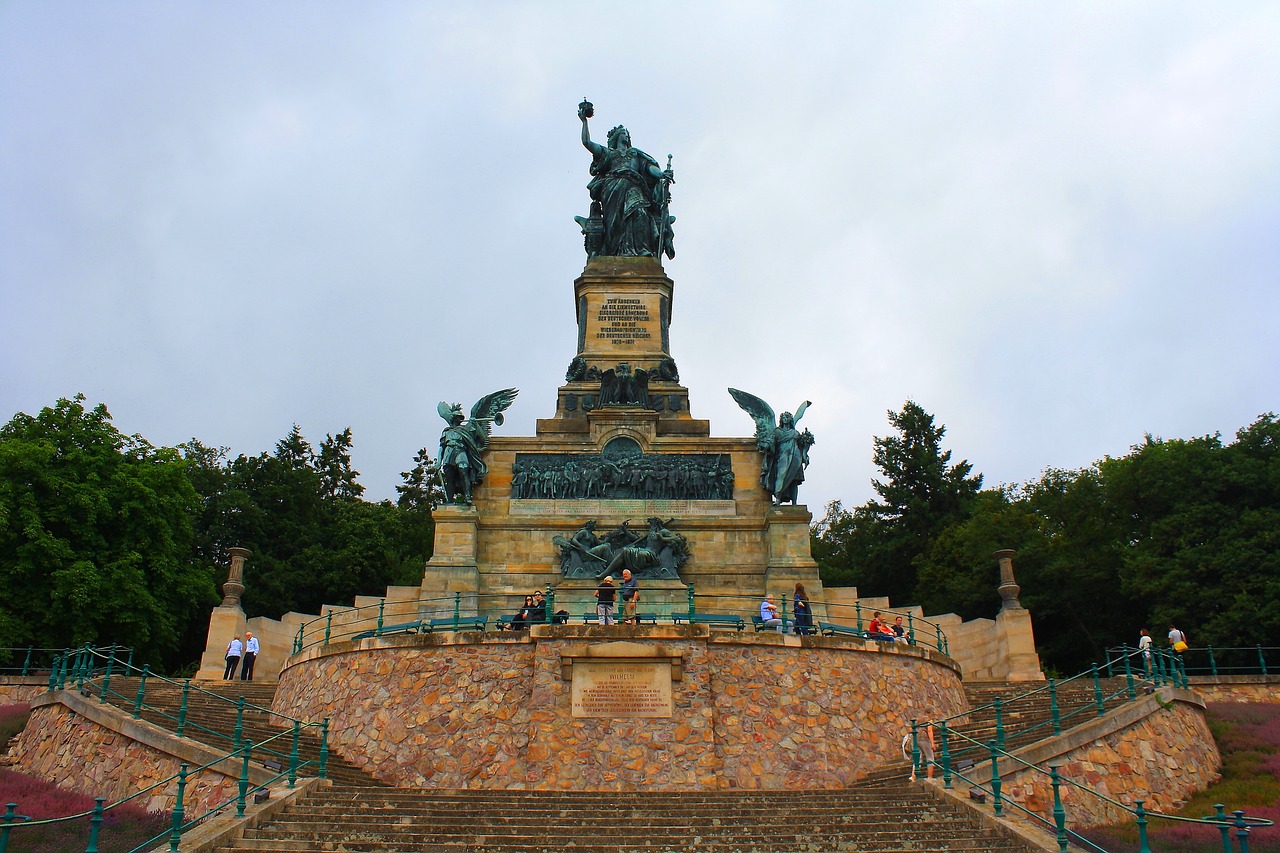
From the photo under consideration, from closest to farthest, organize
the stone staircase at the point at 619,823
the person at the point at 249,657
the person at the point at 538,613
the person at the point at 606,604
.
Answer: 1. the stone staircase at the point at 619,823
2. the person at the point at 606,604
3. the person at the point at 538,613
4. the person at the point at 249,657

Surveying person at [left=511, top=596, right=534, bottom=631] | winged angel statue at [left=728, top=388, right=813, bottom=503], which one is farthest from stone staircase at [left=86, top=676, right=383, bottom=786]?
winged angel statue at [left=728, top=388, right=813, bottom=503]

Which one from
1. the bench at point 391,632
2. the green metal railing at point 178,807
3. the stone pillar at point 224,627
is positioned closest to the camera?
the green metal railing at point 178,807

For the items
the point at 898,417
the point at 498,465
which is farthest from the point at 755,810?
the point at 898,417

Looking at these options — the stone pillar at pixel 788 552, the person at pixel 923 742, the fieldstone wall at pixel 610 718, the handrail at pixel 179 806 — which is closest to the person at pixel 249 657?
the fieldstone wall at pixel 610 718

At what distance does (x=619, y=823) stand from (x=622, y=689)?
3.62 meters

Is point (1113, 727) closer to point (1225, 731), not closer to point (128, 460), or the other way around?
point (1225, 731)

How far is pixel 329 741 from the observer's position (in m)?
17.8

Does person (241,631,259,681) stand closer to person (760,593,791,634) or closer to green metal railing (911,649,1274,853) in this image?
person (760,593,791,634)

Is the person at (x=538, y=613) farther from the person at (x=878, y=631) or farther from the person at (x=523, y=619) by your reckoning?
the person at (x=878, y=631)

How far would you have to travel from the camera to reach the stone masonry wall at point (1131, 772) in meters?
14.8

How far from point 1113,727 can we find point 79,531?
87.1 feet

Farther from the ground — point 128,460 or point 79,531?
point 128,460

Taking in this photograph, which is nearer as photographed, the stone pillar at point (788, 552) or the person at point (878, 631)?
the person at point (878, 631)

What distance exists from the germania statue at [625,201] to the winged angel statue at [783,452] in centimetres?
826
